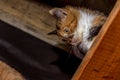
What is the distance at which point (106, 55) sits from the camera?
0.58 meters

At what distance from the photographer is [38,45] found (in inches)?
59.5

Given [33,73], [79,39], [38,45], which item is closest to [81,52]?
[79,39]

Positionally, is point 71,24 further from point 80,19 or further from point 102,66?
point 102,66

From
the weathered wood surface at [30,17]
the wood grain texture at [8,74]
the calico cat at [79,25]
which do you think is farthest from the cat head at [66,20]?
the weathered wood surface at [30,17]

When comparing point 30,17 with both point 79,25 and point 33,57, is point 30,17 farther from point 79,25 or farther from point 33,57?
point 79,25

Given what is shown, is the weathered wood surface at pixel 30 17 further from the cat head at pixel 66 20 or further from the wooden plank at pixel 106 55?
the wooden plank at pixel 106 55

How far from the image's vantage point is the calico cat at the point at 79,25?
1.05 metres

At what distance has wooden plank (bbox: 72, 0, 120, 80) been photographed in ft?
1.80

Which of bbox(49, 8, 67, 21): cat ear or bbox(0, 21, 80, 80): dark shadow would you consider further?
bbox(0, 21, 80, 80): dark shadow

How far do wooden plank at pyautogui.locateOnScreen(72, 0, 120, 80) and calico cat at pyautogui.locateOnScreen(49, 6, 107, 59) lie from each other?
44 centimetres

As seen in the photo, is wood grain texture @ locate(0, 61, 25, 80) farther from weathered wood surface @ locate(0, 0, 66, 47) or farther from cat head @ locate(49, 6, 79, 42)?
weathered wood surface @ locate(0, 0, 66, 47)

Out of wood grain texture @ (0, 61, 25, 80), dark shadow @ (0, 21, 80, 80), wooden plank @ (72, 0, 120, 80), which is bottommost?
dark shadow @ (0, 21, 80, 80)

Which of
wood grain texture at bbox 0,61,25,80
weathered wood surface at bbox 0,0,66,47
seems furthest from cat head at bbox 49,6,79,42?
weathered wood surface at bbox 0,0,66,47

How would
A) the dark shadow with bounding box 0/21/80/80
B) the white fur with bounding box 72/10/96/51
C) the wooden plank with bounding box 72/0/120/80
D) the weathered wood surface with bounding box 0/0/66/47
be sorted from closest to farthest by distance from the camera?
the wooden plank with bounding box 72/0/120/80, the white fur with bounding box 72/10/96/51, the dark shadow with bounding box 0/21/80/80, the weathered wood surface with bounding box 0/0/66/47
